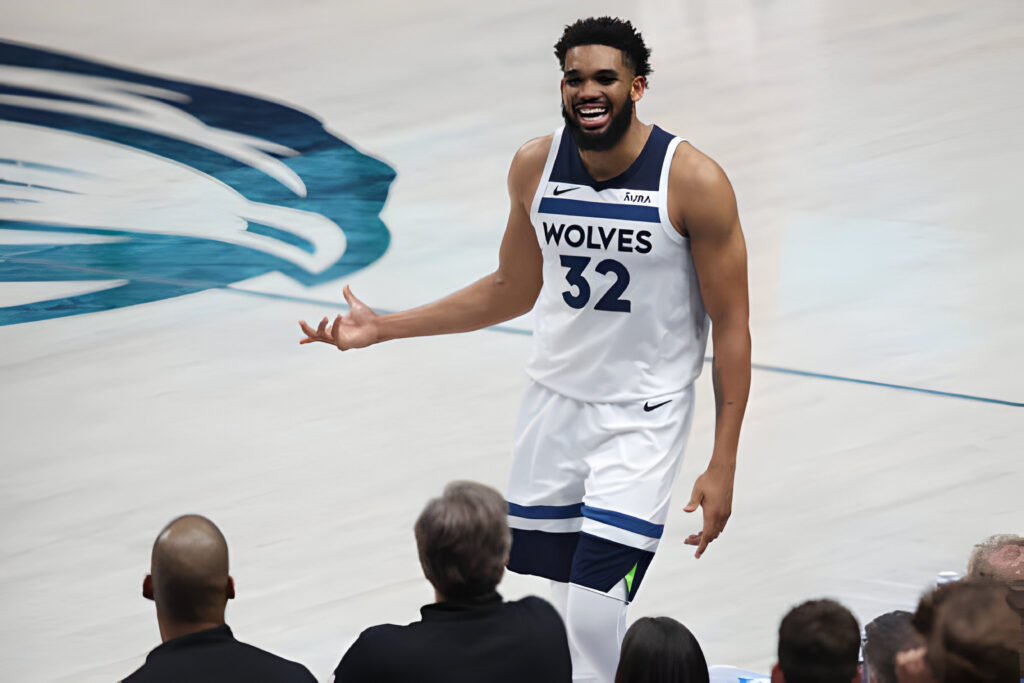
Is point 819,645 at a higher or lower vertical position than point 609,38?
lower

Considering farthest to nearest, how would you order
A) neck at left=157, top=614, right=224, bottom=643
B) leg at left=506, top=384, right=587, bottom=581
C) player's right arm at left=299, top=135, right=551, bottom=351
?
player's right arm at left=299, top=135, right=551, bottom=351 → leg at left=506, top=384, right=587, bottom=581 → neck at left=157, top=614, right=224, bottom=643

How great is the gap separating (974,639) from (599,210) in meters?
1.49

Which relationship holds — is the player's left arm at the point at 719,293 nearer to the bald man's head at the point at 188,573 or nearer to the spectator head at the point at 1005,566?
the spectator head at the point at 1005,566

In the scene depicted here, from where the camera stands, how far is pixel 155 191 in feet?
21.2

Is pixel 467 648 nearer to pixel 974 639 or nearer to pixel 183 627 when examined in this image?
pixel 183 627

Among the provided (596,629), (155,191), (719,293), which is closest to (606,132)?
(719,293)

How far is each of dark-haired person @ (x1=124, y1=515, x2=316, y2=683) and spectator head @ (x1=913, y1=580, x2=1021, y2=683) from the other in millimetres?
976

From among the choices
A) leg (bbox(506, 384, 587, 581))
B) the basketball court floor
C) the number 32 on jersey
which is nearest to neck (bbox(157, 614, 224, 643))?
leg (bbox(506, 384, 587, 581))

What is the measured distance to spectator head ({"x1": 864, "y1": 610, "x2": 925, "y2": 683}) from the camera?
8.27 ft

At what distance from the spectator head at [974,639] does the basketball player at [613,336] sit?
1.14 m

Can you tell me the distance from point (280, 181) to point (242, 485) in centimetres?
223

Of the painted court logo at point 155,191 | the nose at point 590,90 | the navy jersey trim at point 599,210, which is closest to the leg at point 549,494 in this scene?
the navy jersey trim at point 599,210

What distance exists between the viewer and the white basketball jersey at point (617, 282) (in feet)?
11.0

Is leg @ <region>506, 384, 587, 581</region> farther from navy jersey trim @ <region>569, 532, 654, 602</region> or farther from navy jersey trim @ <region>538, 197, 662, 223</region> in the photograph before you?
navy jersey trim @ <region>538, 197, 662, 223</region>
